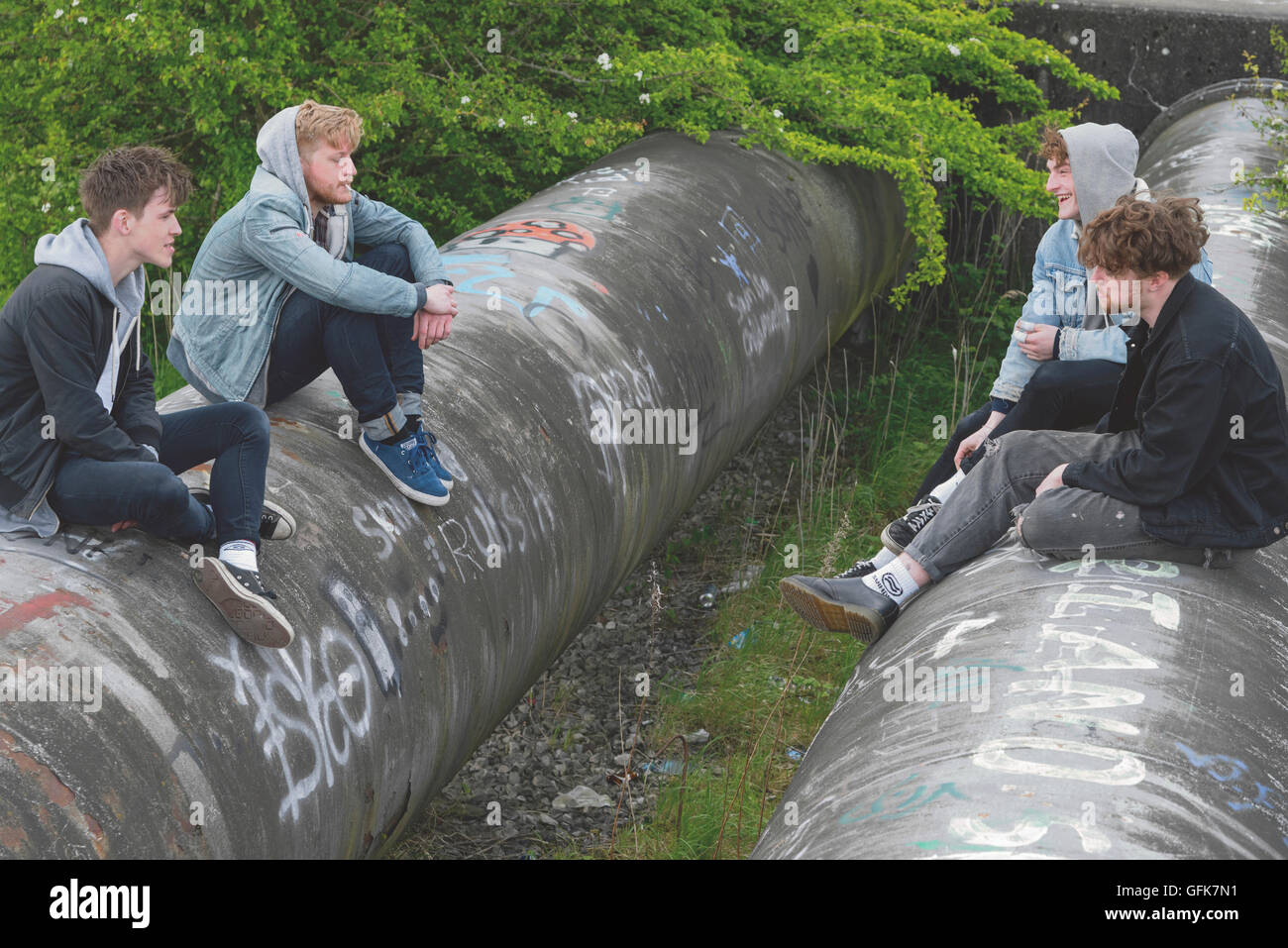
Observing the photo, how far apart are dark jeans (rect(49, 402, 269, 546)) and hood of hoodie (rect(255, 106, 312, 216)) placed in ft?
2.66

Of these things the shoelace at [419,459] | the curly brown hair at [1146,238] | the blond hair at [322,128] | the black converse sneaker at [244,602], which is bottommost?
the black converse sneaker at [244,602]

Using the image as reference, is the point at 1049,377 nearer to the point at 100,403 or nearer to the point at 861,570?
the point at 861,570

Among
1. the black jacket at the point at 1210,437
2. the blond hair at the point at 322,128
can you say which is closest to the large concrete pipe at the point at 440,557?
the blond hair at the point at 322,128

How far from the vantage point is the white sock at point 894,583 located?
149 inches

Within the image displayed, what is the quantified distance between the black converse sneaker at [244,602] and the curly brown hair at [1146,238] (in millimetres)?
2201

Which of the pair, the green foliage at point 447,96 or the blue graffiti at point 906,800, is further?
the green foliage at point 447,96

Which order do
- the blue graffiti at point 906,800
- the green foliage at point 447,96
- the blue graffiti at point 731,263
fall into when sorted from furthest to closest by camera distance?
the green foliage at point 447,96 → the blue graffiti at point 731,263 → the blue graffiti at point 906,800

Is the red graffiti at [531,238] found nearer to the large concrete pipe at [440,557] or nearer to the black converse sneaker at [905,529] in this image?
the large concrete pipe at [440,557]

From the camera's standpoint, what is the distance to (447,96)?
21.5 feet

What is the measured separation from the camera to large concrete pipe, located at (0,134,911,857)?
2.51 m

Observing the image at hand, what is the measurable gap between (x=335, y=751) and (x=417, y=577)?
0.57 m

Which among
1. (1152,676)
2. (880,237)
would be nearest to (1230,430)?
(1152,676)

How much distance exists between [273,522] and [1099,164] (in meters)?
2.99
